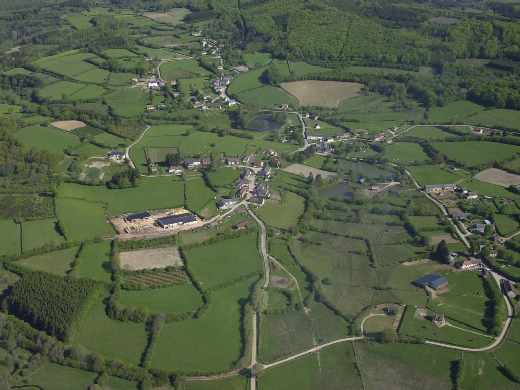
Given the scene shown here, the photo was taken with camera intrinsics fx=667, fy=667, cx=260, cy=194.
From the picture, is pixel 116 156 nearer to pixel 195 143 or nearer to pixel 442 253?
pixel 195 143

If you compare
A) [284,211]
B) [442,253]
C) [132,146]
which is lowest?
[132,146]

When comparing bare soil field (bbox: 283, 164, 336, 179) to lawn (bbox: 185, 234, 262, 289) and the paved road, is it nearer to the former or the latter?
lawn (bbox: 185, 234, 262, 289)

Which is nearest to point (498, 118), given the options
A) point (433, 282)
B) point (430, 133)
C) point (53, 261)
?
point (430, 133)

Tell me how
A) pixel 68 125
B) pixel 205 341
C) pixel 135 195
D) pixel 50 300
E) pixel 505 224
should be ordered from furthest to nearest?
pixel 68 125, pixel 135 195, pixel 505 224, pixel 50 300, pixel 205 341

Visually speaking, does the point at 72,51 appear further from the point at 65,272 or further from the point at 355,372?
the point at 355,372

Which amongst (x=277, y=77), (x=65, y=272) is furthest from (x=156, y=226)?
(x=277, y=77)

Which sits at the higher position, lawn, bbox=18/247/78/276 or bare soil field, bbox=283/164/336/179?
bare soil field, bbox=283/164/336/179

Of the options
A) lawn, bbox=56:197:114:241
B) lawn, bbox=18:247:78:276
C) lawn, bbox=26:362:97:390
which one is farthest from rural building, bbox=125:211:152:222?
lawn, bbox=26:362:97:390
